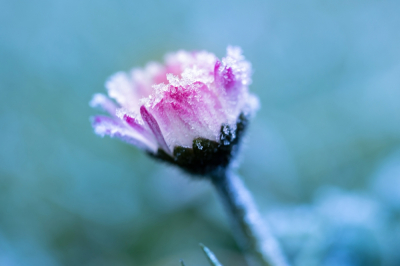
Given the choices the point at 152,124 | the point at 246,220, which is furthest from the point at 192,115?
the point at 246,220

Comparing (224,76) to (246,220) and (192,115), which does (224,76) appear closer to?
(192,115)

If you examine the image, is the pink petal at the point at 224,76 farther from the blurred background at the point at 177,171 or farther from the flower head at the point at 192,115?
the blurred background at the point at 177,171

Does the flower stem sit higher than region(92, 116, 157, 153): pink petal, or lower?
lower

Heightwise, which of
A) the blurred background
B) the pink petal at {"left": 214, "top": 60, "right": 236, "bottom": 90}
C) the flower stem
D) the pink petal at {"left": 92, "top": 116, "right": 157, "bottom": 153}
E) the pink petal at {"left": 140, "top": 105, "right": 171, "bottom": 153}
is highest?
the blurred background

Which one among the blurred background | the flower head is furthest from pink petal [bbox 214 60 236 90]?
the blurred background

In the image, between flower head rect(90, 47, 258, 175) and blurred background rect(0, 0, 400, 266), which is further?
blurred background rect(0, 0, 400, 266)

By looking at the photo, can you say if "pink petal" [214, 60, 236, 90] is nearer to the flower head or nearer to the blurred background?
the flower head

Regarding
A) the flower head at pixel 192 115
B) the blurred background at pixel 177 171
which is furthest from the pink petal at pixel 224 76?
the blurred background at pixel 177 171
